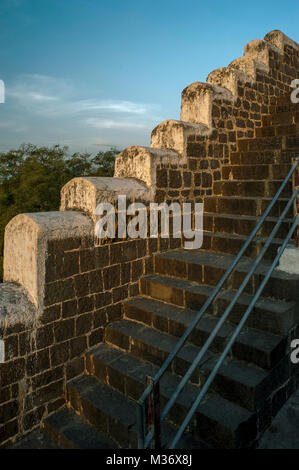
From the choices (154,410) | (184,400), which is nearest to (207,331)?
(184,400)

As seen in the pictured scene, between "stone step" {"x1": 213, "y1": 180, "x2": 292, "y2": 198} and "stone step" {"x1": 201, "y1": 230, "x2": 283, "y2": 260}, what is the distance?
0.74 m

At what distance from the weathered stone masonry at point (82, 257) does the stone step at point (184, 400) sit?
0.28m

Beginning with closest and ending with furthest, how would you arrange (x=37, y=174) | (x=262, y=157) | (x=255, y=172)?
(x=255, y=172) → (x=262, y=157) → (x=37, y=174)

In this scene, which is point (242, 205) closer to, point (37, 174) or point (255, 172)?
point (255, 172)

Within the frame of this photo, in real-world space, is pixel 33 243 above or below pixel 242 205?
below

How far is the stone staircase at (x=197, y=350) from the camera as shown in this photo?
2381mm

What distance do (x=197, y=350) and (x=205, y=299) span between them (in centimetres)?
50

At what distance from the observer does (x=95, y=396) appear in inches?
113

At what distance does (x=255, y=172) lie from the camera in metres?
4.51

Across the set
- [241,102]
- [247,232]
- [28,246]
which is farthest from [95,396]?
[241,102]

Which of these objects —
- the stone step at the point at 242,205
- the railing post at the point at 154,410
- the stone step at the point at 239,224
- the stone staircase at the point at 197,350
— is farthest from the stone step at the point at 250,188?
the railing post at the point at 154,410

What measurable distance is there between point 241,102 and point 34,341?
185 inches

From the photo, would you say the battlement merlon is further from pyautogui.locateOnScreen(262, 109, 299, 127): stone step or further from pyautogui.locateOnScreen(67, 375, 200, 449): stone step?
pyautogui.locateOnScreen(262, 109, 299, 127): stone step
